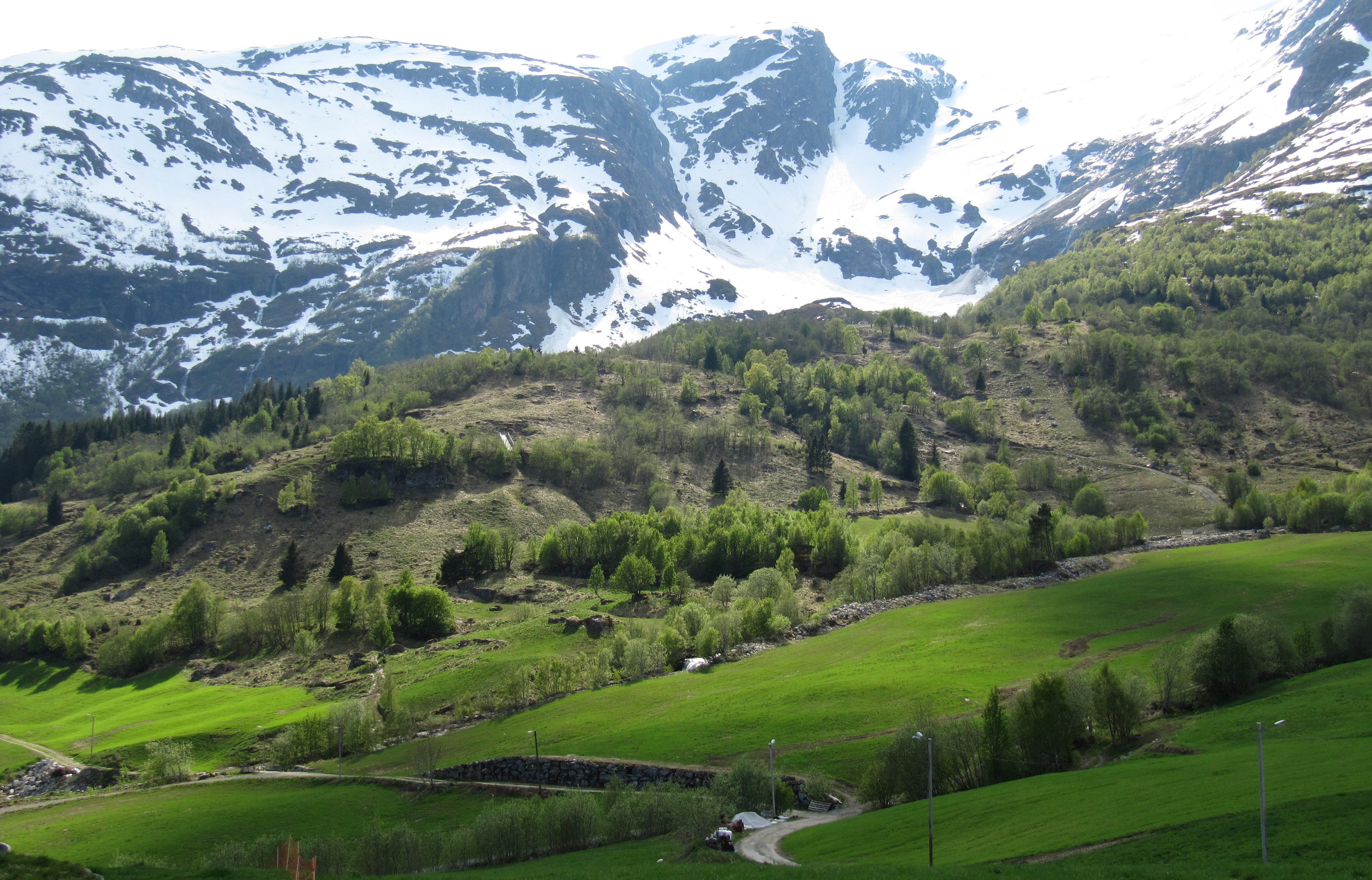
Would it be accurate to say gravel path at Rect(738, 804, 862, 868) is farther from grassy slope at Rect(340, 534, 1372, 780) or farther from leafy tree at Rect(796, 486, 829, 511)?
leafy tree at Rect(796, 486, 829, 511)

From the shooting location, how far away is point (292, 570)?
430ft

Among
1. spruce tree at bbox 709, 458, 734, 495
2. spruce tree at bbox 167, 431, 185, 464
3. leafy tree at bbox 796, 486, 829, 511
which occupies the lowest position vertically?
leafy tree at bbox 796, 486, 829, 511

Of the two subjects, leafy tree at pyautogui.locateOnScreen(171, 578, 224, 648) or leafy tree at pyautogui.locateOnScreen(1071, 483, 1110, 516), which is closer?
leafy tree at pyautogui.locateOnScreen(171, 578, 224, 648)

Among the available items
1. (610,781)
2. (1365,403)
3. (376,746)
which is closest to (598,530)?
(376,746)

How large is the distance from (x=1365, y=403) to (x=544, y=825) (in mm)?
220804

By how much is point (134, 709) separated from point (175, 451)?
104 meters

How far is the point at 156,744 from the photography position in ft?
246

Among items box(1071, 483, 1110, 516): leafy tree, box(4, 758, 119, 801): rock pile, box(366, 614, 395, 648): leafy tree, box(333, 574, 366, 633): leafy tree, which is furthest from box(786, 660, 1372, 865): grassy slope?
box(1071, 483, 1110, 516): leafy tree

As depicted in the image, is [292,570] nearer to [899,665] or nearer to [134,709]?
[134,709]

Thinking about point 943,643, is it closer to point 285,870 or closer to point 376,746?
point 376,746

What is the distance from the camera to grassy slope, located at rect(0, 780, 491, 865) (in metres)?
54.7

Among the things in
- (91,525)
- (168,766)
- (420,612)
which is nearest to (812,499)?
(420,612)

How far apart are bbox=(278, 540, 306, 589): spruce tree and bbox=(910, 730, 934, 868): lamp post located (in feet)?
357

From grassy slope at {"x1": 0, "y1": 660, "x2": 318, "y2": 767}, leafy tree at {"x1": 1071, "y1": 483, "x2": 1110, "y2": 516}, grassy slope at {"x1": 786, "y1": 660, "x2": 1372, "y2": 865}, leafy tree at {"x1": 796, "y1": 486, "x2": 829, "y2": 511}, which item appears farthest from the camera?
leafy tree at {"x1": 796, "y1": 486, "x2": 829, "y2": 511}
